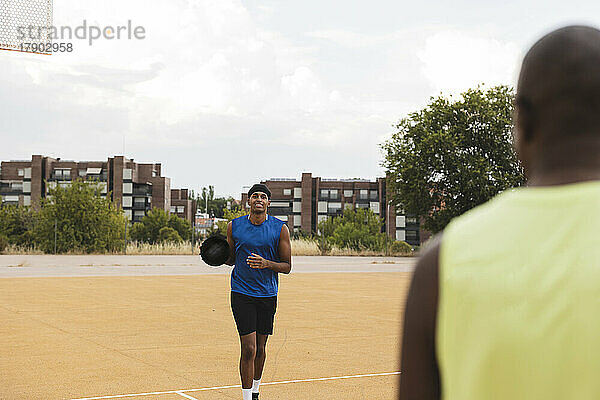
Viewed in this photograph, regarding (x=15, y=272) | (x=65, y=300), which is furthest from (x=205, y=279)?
(x=65, y=300)

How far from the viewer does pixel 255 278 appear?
6.86 m

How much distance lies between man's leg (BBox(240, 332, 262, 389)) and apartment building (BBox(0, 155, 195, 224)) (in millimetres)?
121127

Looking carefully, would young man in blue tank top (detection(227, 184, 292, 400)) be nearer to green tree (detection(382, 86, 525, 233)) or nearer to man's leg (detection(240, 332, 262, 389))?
man's leg (detection(240, 332, 262, 389))

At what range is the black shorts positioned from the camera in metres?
6.74

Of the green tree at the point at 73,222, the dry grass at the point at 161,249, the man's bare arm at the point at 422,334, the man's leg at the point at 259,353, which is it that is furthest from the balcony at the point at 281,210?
the man's bare arm at the point at 422,334

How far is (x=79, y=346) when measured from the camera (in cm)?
1116

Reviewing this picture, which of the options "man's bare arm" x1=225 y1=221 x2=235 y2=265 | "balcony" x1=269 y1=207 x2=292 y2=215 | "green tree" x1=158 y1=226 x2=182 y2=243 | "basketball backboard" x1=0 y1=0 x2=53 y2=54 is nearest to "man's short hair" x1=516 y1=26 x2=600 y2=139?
"man's bare arm" x1=225 y1=221 x2=235 y2=265

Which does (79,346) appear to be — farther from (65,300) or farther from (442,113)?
(442,113)

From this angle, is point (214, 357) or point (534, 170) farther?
point (214, 357)

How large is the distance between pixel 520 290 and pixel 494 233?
108 millimetres

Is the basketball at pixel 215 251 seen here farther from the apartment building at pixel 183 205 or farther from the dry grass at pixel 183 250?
the apartment building at pixel 183 205

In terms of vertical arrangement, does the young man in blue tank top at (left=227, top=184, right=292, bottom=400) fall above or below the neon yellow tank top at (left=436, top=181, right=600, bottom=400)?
below

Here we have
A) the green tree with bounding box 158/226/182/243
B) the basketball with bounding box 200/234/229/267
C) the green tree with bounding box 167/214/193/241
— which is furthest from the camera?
the green tree with bounding box 167/214/193/241

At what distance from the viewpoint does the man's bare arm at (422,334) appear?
1.38 metres
